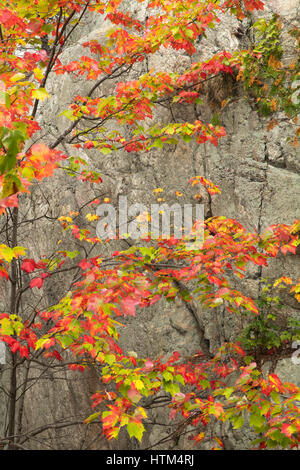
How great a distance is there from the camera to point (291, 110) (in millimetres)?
5527

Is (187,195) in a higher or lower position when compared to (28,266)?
higher

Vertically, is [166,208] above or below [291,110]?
below

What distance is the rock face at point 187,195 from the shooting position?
569 cm

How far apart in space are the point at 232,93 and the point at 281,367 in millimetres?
4088

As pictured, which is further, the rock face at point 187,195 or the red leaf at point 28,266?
the rock face at point 187,195

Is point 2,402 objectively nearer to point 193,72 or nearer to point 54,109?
point 54,109

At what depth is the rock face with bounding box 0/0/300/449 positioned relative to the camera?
5.69m

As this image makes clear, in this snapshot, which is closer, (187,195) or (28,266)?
(28,266)

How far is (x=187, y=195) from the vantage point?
20.5 feet

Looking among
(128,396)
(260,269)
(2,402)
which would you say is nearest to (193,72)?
(260,269)

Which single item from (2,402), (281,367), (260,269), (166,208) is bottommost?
(2,402)

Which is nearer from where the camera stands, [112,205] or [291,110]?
[291,110]

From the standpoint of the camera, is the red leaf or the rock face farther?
the rock face
